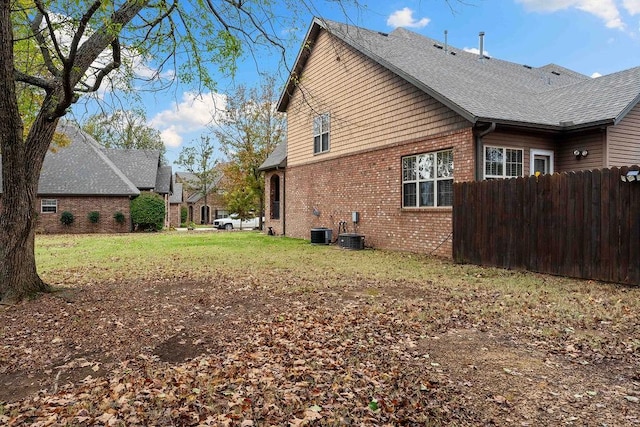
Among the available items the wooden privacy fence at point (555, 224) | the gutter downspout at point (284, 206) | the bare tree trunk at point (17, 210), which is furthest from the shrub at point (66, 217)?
the wooden privacy fence at point (555, 224)

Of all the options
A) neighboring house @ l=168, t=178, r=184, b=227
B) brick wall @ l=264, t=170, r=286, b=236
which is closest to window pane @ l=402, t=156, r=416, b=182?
brick wall @ l=264, t=170, r=286, b=236

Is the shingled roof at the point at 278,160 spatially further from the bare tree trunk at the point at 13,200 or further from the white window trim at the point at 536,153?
the bare tree trunk at the point at 13,200

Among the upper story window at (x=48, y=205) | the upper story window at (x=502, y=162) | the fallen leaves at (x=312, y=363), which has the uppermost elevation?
the upper story window at (x=502, y=162)

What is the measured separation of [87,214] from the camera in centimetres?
2472

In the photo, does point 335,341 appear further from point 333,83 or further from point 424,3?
point 333,83

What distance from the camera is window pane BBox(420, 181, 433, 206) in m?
11.2

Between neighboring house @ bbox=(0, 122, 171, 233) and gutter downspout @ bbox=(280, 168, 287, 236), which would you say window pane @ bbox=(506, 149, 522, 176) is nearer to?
gutter downspout @ bbox=(280, 168, 287, 236)

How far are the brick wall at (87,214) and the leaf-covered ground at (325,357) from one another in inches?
793

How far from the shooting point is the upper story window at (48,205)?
23984 millimetres

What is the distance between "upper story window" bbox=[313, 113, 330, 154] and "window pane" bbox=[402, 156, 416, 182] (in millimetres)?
4417

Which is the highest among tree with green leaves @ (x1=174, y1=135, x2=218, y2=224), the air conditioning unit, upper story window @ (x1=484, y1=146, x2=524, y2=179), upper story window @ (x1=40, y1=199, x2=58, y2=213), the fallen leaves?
tree with green leaves @ (x1=174, y1=135, x2=218, y2=224)

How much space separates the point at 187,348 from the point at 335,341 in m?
1.51

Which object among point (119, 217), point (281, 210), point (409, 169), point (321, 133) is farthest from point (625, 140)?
point (119, 217)

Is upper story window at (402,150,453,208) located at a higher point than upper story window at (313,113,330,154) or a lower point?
lower
